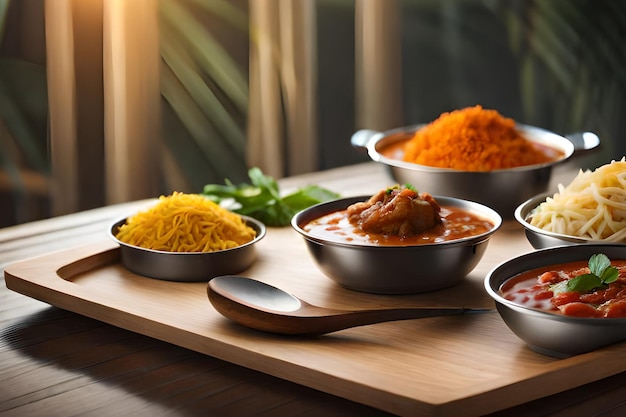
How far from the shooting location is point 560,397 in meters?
1.51

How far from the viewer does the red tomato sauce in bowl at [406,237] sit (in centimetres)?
193

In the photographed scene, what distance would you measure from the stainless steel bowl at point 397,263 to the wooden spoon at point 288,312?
0.46 feet

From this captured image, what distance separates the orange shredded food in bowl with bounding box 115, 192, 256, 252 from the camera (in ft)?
6.87

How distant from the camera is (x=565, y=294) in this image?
1.57 meters

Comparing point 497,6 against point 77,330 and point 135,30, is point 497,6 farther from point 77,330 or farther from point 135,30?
point 77,330

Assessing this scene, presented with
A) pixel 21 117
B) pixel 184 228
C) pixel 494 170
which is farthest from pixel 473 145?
pixel 21 117

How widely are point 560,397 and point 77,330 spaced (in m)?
0.93

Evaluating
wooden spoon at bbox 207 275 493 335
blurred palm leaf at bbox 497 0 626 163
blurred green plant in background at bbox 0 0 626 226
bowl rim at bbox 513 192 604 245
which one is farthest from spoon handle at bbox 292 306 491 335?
blurred palm leaf at bbox 497 0 626 163

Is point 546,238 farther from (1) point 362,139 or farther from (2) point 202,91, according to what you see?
(2) point 202,91

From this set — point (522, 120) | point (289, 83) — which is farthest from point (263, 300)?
point (522, 120)

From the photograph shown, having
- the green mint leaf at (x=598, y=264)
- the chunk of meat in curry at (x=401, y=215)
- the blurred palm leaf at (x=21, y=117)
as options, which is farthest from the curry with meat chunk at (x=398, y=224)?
the blurred palm leaf at (x=21, y=117)

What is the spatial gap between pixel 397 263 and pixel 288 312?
0.27 meters

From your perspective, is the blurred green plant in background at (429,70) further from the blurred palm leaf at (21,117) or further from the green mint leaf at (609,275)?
the green mint leaf at (609,275)

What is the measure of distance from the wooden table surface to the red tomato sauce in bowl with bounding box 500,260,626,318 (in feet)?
0.41
